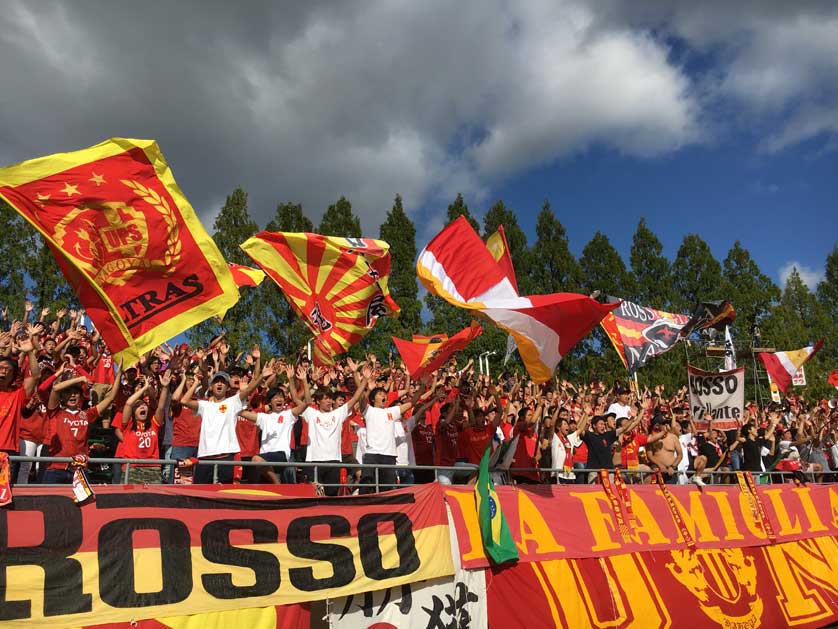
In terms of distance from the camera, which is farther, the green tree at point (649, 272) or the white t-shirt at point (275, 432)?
the green tree at point (649, 272)

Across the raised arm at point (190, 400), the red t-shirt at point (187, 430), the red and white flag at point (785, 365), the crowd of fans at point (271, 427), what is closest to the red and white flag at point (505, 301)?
the crowd of fans at point (271, 427)

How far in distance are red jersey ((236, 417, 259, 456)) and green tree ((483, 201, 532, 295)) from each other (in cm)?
3181

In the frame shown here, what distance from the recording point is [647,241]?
141 ft

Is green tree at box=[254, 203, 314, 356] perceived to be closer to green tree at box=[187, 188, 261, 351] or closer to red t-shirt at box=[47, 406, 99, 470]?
green tree at box=[187, 188, 261, 351]

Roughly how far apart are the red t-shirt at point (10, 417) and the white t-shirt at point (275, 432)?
2811mm

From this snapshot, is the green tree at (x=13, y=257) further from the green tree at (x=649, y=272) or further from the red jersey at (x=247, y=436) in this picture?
the green tree at (x=649, y=272)

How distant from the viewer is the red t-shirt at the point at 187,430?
8.62 meters

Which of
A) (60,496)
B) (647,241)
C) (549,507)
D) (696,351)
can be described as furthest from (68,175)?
(647,241)

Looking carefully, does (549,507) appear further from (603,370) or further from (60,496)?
(603,370)

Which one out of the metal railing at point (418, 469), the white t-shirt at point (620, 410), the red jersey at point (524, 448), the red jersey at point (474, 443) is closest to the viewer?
the metal railing at point (418, 469)

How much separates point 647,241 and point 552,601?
3807 centimetres

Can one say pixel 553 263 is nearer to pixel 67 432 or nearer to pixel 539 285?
pixel 539 285

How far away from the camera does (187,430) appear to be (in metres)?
8.65

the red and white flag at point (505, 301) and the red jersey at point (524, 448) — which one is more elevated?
the red and white flag at point (505, 301)
